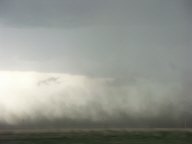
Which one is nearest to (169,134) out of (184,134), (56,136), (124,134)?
(184,134)

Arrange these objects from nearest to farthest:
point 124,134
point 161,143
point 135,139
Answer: point 161,143, point 135,139, point 124,134

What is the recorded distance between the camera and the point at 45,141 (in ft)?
92.2

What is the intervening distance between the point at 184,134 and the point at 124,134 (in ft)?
19.3

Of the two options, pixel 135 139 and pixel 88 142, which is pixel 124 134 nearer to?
pixel 135 139

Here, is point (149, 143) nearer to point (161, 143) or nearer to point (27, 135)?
point (161, 143)

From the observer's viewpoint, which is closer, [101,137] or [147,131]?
[101,137]

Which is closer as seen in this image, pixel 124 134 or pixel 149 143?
pixel 149 143

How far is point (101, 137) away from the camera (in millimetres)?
30219

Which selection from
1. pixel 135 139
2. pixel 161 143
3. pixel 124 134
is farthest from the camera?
pixel 124 134

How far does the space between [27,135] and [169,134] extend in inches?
537

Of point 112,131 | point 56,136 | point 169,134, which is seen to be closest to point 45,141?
point 56,136

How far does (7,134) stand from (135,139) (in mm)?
11548

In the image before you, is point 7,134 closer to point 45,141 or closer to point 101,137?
point 45,141

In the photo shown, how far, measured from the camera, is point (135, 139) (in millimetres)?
29469
